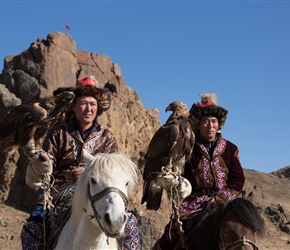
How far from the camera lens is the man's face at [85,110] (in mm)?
5375

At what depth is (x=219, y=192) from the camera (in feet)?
19.4

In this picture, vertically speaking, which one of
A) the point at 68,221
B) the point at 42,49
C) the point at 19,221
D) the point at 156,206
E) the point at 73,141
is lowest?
the point at 68,221

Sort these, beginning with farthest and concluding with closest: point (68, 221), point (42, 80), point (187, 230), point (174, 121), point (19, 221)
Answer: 1. point (42, 80)
2. point (19, 221)
3. point (174, 121)
4. point (187, 230)
5. point (68, 221)

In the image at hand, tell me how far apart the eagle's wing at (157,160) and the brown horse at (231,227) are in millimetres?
702

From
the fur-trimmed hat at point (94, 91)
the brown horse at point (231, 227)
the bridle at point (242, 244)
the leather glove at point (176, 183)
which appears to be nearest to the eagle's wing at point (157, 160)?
the leather glove at point (176, 183)

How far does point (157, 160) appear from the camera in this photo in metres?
6.11

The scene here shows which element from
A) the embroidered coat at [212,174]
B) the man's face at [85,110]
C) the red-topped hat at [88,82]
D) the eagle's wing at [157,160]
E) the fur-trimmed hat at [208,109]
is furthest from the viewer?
the fur-trimmed hat at [208,109]

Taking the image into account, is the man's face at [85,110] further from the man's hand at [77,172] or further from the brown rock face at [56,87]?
the brown rock face at [56,87]

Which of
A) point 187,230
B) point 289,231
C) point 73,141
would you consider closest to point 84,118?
point 73,141

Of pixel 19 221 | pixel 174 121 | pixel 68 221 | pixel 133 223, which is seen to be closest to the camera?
pixel 68 221

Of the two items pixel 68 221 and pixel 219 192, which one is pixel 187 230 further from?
pixel 68 221

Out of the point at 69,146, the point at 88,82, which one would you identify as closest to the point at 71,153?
the point at 69,146

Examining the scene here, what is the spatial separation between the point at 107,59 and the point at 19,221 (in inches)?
521

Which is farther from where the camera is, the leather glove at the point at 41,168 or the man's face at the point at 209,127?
the man's face at the point at 209,127
